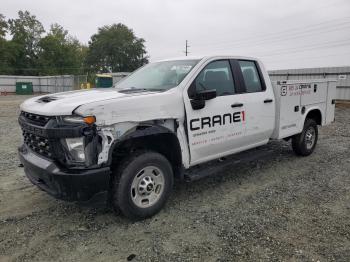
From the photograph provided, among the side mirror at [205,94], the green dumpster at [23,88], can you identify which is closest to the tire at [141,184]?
the side mirror at [205,94]

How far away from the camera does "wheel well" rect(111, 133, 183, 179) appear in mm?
3637

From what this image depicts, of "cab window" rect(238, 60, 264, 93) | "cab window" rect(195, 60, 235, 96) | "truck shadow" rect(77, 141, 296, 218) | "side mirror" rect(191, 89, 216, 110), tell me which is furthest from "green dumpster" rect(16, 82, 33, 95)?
"side mirror" rect(191, 89, 216, 110)

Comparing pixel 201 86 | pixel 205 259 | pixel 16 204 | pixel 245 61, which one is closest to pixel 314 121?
pixel 245 61

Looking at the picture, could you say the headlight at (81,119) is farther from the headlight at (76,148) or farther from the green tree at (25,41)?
the green tree at (25,41)

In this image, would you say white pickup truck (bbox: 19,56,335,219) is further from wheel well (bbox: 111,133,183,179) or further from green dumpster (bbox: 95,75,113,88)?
green dumpster (bbox: 95,75,113,88)

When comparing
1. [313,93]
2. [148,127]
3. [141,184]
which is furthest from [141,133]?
[313,93]

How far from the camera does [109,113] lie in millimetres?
3305

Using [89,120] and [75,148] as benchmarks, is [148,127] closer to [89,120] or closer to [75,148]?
[89,120]

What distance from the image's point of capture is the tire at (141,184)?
3.51 m

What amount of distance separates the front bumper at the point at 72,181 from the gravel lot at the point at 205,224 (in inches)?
9.2

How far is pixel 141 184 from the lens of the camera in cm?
373

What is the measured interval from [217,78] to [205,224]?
6.74 ft

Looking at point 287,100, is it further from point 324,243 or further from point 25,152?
point 25,152

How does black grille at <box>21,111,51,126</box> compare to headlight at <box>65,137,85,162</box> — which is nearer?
headlight at <box>65,137,85,162</box>
